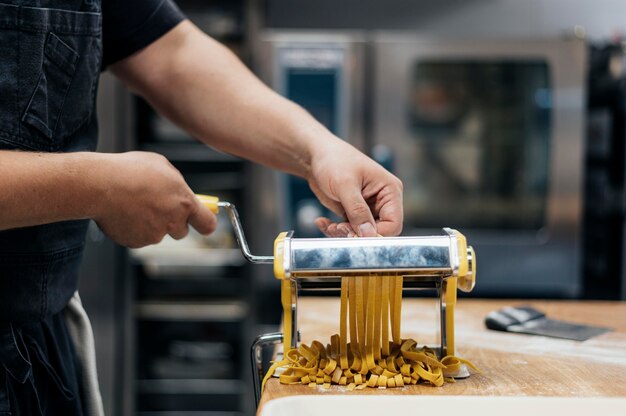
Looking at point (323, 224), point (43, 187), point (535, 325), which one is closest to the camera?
point (43, 187)

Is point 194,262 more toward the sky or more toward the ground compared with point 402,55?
more toward the ground

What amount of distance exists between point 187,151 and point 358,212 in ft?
5.91

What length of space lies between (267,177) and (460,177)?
2.17 ft

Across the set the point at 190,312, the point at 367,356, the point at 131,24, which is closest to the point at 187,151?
the point at 190,312

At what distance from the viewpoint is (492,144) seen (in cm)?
251

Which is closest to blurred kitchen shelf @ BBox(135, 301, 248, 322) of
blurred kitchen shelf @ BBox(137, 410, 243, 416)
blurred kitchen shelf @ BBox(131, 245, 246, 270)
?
blurred kitchen shelf @ BBox(131, 245, 246, 270)

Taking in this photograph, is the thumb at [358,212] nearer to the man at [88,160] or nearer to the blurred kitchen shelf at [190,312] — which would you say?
the man at [88,160]

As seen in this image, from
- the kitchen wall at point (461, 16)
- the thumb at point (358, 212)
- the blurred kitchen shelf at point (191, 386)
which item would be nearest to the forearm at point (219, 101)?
the thumb at point (358, 212)

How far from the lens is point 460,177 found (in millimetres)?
2514

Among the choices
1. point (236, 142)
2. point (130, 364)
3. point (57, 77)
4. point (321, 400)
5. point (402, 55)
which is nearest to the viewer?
point (321, 400)

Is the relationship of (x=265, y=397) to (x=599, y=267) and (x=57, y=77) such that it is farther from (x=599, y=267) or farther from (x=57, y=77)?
(x=599, y=267)

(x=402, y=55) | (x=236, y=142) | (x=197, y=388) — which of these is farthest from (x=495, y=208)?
(x=236, y=142)

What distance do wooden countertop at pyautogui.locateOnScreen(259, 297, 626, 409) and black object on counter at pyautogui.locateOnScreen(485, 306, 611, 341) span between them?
17mm

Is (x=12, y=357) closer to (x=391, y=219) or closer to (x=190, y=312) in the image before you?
(x=391, y=219)
